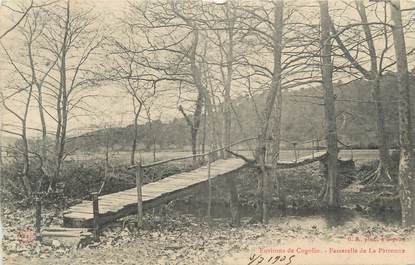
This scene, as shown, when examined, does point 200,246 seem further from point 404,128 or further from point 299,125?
point 299,125

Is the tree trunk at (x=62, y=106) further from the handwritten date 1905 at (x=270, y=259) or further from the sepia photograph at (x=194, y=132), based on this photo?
the handwritten date 1905 at (x=270, y=259)

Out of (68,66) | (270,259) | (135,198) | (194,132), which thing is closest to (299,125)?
(194,132)

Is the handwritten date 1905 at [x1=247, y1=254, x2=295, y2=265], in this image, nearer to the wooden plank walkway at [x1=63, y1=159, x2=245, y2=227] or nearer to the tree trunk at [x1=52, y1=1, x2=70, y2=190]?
the wooden plank walkway at [x1=63, y1=159, x2=245, y2=227]

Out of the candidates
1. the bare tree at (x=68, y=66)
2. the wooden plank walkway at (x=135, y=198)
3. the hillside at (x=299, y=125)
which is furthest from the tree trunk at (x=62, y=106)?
the wooden plank walkway at (x=135, y=198)

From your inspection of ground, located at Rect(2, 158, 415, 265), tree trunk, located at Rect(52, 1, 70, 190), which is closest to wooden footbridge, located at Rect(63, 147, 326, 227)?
ground, located at Rect(2, 158, 415, 265)

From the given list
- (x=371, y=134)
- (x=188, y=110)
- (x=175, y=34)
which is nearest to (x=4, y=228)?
(x=175, y=34)
